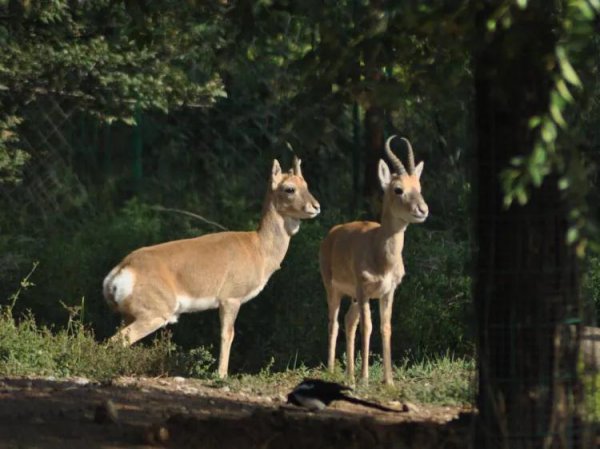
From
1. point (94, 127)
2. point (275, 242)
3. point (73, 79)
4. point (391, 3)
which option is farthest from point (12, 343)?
point (94, 127)

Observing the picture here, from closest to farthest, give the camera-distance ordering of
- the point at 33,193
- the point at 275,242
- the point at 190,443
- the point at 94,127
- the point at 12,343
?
the point at 190,443 → the point at 12,343 → the point at 275,242 → the point at 33,193 → the point at 94,127

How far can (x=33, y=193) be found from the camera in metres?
18.2

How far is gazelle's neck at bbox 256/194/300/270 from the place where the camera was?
12.2 meters

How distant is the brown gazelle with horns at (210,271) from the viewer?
11.4 metres

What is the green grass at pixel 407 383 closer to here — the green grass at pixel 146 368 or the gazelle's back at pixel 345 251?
the green grass at pixel 146 368

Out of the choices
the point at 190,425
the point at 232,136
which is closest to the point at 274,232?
the point at 190,425

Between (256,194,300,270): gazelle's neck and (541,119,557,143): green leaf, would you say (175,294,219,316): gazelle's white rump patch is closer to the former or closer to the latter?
(256,194,300,270): gazelle's neck

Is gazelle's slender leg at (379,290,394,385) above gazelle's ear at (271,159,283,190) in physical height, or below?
below

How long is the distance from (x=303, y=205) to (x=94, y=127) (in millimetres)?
7889

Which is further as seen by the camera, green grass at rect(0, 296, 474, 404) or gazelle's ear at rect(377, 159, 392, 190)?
gazelle's ear at rect(377, 159, 392, 190)

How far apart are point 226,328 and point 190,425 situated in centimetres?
491

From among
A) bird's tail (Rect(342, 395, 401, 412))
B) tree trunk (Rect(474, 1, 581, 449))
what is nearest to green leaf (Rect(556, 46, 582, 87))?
tree trunk (Rect(474, 1, 581, 449))

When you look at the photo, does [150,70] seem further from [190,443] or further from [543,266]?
[543,266]

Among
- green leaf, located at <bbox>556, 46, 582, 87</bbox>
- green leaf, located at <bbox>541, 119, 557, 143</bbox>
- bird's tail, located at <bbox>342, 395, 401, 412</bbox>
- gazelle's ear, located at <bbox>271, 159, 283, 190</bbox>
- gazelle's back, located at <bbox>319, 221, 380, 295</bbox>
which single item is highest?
gazelle's ear, located at <bbox>271, 159, 283, 190</bbox>
